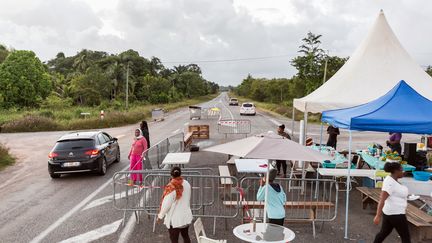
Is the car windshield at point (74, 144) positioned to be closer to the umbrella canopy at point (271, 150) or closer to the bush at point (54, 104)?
the umbrella canopy at point (271, 150)

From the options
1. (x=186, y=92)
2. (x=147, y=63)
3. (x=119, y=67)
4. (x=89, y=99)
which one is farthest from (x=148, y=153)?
(x=186, y=92)

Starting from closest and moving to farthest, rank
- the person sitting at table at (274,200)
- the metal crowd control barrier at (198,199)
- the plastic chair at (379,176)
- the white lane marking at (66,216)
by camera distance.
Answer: the person sitting at table at (274,200) → the white lane marking at (66,216) → the metal crowd control barrier at (198,199) → the plastic chair at (379,176)

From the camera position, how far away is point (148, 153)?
11.3 meters

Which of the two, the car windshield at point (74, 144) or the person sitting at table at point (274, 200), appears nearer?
the person sitting at table at point (274, 200)

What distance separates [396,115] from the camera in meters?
7.81

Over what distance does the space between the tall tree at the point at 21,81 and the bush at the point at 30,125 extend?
19900 millimetres

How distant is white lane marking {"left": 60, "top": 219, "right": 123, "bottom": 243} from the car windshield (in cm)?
536

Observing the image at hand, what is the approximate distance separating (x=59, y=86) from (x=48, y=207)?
60.0m

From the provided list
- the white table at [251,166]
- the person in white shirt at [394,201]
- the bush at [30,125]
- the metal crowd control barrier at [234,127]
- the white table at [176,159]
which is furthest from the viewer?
the bush at [30,125]

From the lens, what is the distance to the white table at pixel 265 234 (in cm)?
543

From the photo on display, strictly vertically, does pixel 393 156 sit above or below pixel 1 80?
below

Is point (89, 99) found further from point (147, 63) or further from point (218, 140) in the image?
point (218, 140)

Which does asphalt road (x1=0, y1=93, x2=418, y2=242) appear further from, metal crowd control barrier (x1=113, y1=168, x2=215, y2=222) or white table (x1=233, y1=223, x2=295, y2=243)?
white table (x1=233, y1=223, x2=295, y2=243)

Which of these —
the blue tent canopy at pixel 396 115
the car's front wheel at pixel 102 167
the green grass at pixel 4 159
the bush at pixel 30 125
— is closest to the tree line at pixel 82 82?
the bush at pixel 30 125
